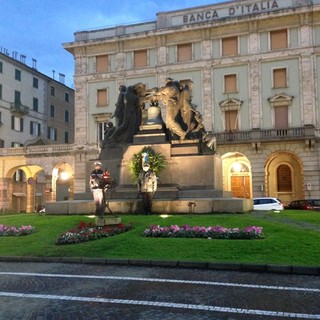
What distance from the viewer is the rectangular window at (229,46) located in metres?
41.2

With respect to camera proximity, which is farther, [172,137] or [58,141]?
[58,141]

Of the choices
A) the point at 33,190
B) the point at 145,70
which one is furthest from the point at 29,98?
the point at 145,70

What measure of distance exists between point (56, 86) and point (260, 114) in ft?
108

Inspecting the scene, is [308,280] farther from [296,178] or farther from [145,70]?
[145,70]

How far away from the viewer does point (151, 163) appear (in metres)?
15.9

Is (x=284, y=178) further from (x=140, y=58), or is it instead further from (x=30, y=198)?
(x=30, y=198)

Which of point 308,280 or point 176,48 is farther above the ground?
point 176,48

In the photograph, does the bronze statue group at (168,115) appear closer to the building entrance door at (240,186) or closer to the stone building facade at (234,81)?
the stone building facade at (234,81)

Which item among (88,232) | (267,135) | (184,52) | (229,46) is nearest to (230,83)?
(229,46)

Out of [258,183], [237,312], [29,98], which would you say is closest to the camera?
[237,312]

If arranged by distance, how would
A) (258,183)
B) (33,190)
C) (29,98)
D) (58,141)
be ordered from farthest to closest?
(58,141) → (29,98) → (33,190) → (258,183)

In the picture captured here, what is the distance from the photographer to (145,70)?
145 feet

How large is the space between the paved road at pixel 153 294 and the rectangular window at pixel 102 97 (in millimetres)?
38053

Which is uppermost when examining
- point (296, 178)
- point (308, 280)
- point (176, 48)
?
point (176, 48)
